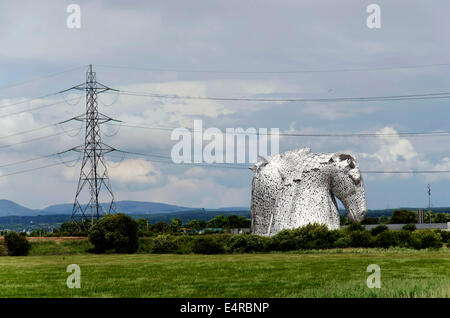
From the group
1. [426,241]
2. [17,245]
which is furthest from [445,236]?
[17,245]

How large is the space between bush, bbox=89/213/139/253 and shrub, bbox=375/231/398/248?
14866mm

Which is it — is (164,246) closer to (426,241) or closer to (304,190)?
(304,190)

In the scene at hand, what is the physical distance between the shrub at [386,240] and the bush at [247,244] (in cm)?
621

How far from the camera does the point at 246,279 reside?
17.6 metres

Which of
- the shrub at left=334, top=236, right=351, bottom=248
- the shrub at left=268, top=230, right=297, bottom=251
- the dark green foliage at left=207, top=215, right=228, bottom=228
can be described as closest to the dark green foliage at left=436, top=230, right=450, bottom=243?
the shrub at left=334, top=236, right=351, bottom=248

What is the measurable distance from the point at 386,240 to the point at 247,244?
742cm

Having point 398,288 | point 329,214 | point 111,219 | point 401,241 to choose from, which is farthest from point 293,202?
point 398,288

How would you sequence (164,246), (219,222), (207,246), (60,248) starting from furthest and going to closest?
(219,222) → (60,248) → (164,246) → (207,246)

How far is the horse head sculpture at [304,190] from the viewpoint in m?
35.2

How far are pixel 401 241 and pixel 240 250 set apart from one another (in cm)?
863

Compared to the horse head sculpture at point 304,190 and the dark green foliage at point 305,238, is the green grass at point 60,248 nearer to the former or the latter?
the horse head sculpture at point 304,190

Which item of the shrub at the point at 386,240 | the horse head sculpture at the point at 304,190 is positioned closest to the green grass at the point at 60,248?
the horse head sculpture at the point at 304,190
